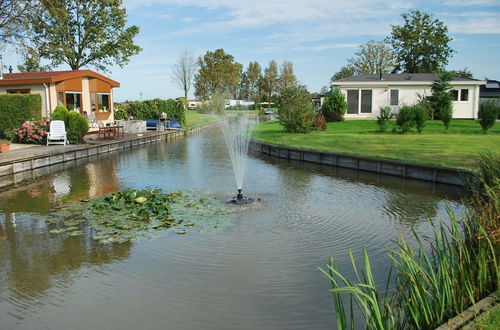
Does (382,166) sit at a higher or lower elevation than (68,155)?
lower

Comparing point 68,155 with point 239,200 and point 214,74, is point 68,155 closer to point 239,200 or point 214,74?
point 239,200

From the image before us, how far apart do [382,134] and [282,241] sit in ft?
52.6

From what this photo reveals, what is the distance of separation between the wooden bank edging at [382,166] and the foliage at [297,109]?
5.38m

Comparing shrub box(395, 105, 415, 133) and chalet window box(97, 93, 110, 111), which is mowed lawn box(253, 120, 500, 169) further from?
chalet window box(97, 93, 110, 111)

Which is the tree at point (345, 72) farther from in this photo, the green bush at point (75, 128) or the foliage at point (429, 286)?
the foliage at point (429, 286)

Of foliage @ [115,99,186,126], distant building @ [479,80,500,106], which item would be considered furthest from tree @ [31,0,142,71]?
distant building @ [479,80,500,106]

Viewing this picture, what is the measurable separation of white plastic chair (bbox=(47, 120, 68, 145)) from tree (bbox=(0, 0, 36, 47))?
280 inches

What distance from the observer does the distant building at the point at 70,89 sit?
71.8ft

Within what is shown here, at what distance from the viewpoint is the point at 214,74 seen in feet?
218

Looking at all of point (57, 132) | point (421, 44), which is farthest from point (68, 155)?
point (421, 44)

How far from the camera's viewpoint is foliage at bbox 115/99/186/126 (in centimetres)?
3166

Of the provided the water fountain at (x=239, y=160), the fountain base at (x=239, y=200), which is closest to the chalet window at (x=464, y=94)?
the water fountain at (x=239, y=160)

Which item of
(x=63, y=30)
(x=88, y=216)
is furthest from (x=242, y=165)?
(x=63, y=30)

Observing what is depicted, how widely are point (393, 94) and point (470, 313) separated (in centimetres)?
3132
